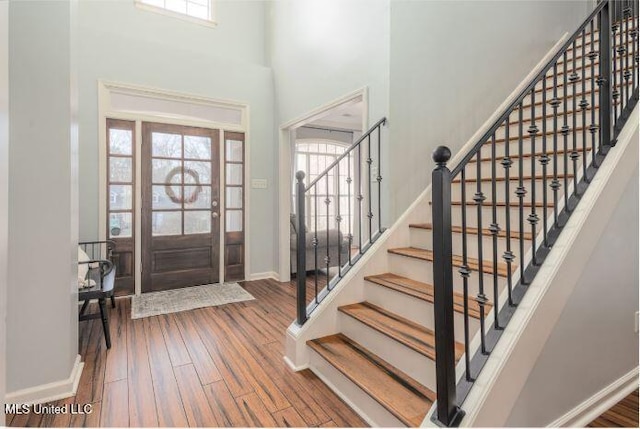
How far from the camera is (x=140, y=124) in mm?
3875

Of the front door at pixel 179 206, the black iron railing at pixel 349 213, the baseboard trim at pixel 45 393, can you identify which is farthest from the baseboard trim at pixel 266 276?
the baseboard trim at pixel 45 393

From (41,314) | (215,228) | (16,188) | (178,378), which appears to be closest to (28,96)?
(16,188)

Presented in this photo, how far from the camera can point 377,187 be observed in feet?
8.98

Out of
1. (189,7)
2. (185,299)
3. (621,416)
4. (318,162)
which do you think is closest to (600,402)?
(621,416)

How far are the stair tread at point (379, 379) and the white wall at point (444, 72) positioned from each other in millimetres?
1110

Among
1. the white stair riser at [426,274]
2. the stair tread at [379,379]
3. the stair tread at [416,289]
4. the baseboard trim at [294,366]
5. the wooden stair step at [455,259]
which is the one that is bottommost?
the baseboard trim at [294,366]

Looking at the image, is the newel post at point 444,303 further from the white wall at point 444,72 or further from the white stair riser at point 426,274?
the white wall at point 444,72

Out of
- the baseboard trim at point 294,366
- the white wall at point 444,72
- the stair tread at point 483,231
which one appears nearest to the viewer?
the stair tread at point 483,231

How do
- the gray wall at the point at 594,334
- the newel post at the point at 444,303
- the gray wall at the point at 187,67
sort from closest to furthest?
Result: the newel post at the point at 444,303 → the gray wall at the point at 594,334 → the gray wall at the point at 187,67

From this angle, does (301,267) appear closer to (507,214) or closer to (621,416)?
(507,214)

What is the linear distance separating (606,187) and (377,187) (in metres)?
1.47

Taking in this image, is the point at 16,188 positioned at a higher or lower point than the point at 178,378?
higher

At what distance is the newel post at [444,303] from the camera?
1.28 metres

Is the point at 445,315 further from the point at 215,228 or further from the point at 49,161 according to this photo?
the point at 215,228
